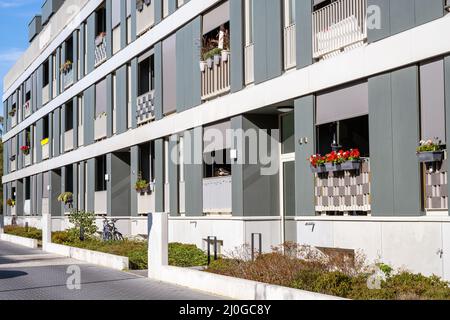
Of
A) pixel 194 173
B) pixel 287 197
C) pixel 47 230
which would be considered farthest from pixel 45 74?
pixel 287 197

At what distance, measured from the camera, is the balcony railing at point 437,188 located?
11859 mm

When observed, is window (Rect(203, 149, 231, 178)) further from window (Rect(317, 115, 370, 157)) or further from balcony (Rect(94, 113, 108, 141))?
balcony (Rect(94, 113, 108, 141))

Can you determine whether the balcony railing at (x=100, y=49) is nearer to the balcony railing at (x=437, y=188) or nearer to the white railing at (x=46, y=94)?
the white railing at (x=46, y=94)

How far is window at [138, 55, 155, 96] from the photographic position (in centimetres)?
2588

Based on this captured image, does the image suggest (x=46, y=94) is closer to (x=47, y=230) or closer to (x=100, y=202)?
(x=100, y=202)

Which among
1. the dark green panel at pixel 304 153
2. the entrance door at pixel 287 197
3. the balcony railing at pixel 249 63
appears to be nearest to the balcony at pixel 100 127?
the balcony railing at pixel 249 63

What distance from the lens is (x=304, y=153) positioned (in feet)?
51.6

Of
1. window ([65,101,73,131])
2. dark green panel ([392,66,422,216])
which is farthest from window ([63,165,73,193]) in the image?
dark green panel ([392,66,422,216])

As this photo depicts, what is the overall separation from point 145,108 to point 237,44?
739 centimetres

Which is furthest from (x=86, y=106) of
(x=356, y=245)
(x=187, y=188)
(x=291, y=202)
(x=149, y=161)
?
(x=356, y=245)

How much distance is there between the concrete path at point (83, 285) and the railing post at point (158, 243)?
35 centimetres

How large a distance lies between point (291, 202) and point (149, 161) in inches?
359

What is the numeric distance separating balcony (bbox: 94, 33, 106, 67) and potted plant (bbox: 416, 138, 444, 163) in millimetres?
19958
